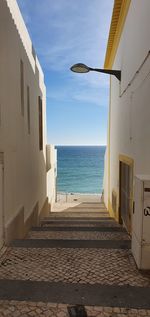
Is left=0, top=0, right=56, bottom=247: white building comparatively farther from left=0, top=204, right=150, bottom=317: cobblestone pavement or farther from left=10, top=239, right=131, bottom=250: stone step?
left=0, top=204, right=150, bottom=317: cobblestone pavement

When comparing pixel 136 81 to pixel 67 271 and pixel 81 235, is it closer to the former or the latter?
pixel 81 235

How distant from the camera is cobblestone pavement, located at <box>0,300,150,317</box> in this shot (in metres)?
3.04

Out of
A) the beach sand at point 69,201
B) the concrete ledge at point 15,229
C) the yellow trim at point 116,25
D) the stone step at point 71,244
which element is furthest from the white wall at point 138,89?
the beach sand at point 69,201

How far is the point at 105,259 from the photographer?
4.67 metres

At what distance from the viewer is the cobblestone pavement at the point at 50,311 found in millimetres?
3043

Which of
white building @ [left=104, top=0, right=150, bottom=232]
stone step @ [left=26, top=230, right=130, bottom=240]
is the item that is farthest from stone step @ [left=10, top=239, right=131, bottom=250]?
white building @ [left=104, top=0, right=150, bottom=232]

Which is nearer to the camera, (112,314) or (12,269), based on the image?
(112,314)

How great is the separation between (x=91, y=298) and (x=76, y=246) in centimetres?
206

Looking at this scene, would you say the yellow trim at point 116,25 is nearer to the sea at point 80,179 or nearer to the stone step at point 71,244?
the stone step at point 71,244

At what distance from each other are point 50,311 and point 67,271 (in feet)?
3.60

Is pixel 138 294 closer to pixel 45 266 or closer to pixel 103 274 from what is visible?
pixel 103 274

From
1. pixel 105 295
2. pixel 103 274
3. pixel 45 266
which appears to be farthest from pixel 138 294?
pixel 45 266

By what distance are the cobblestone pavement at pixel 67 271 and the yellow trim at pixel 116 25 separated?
21.7ft

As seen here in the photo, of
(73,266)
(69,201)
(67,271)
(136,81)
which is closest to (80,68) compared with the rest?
(136,81)
